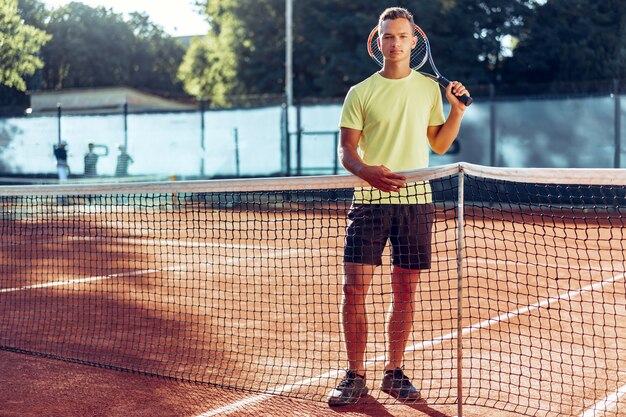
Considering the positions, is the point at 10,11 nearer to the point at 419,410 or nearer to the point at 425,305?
the point at 425,305

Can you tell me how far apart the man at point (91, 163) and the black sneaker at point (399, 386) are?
19.3 meters

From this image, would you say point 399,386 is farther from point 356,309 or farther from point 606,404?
point 606,404

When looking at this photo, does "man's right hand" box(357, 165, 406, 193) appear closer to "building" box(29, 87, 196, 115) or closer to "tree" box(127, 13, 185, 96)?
"building" box(29, 87, 196, 115)

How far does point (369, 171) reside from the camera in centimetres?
412

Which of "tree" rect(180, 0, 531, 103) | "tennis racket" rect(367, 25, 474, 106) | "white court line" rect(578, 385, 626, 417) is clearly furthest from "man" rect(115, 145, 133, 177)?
"white court line" rect(578, 385, 626, 417)

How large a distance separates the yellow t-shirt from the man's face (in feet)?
0.42

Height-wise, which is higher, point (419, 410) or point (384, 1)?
point (384, 1)

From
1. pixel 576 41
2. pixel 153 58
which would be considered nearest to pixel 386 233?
pixel 576 41

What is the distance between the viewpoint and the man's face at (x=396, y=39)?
4238 millimetres

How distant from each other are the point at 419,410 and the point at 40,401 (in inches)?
80.0

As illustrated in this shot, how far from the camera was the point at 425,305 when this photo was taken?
7328 mm

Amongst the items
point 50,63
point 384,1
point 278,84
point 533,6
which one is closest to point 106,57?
point 50,63

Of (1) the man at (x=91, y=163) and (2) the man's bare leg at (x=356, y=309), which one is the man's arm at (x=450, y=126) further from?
Answer: (1) the man at (x=91, y=163)

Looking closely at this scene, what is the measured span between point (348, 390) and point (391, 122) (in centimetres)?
143
